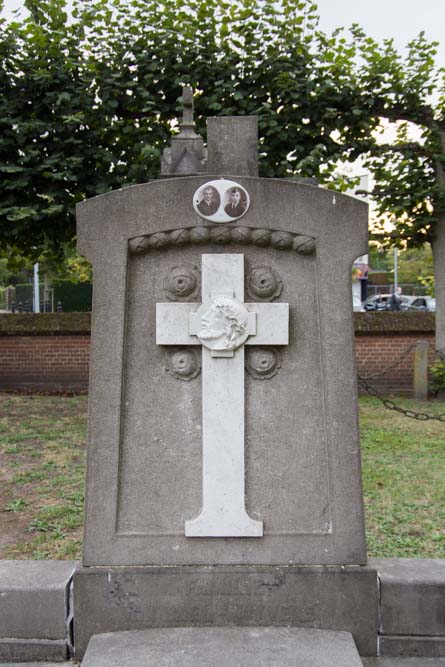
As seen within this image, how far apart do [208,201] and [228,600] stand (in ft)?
5.43

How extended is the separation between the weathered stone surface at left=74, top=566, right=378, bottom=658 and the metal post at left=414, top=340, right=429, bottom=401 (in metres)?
9.64

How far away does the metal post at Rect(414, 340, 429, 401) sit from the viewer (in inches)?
468

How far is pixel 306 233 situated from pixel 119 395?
1035mm

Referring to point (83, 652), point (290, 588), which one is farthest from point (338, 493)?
point (83, 652)

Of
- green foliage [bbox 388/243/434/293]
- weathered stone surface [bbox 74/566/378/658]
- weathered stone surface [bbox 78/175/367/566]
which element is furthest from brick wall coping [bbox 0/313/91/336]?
green foliage [bbox 388/243/434/293]

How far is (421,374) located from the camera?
11.9 metres

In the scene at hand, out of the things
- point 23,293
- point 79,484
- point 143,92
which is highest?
point 143,92

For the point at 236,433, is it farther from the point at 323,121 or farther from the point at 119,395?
the point at 323,121

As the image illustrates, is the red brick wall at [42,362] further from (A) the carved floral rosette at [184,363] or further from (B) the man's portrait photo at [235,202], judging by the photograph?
(B) the man's portrait photo at [235,202]

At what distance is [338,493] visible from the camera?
2.75 m

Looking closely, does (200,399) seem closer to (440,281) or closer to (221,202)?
(221,202)

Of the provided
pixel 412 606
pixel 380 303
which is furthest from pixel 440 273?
pixel 380 303

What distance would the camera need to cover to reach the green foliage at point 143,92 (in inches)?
371

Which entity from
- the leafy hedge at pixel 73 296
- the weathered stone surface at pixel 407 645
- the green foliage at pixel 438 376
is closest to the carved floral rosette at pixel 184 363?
the weathered stone surface at pixel 407 645
